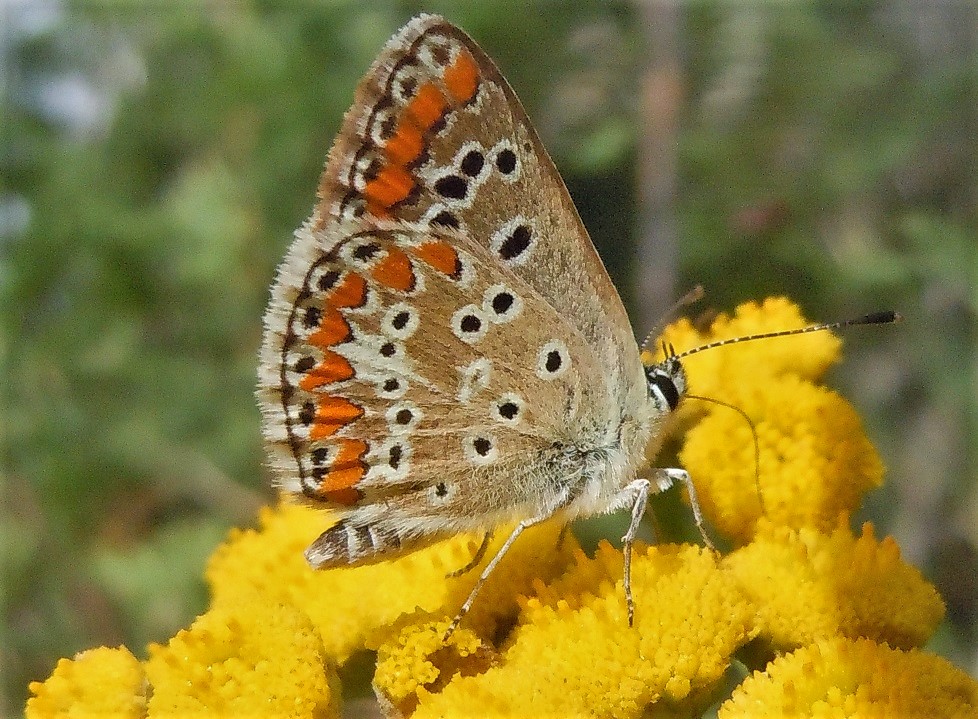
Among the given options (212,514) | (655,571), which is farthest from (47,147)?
(655,571)

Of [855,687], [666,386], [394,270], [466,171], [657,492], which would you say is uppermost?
[466,171]

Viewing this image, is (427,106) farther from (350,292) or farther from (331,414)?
(331,414)

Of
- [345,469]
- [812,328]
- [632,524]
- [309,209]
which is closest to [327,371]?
[345,469]

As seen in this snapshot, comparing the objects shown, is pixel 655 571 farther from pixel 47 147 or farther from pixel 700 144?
pixel 47 147

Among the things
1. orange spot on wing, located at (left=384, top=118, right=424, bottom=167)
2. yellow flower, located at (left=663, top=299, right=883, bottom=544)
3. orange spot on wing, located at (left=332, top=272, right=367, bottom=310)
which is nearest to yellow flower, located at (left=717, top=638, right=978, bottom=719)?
yellow flower, located at (left=663, top=299, right=883, bottom=544)

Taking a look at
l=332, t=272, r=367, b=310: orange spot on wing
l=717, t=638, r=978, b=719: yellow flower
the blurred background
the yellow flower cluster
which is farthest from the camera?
the blurred background

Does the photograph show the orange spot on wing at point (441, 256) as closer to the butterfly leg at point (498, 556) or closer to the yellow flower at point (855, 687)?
the butterfly leg at point (498, 556)

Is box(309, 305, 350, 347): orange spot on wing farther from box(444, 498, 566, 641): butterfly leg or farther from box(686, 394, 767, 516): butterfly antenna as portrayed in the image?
box(686, 394, 767, 516): butterfly antenna
